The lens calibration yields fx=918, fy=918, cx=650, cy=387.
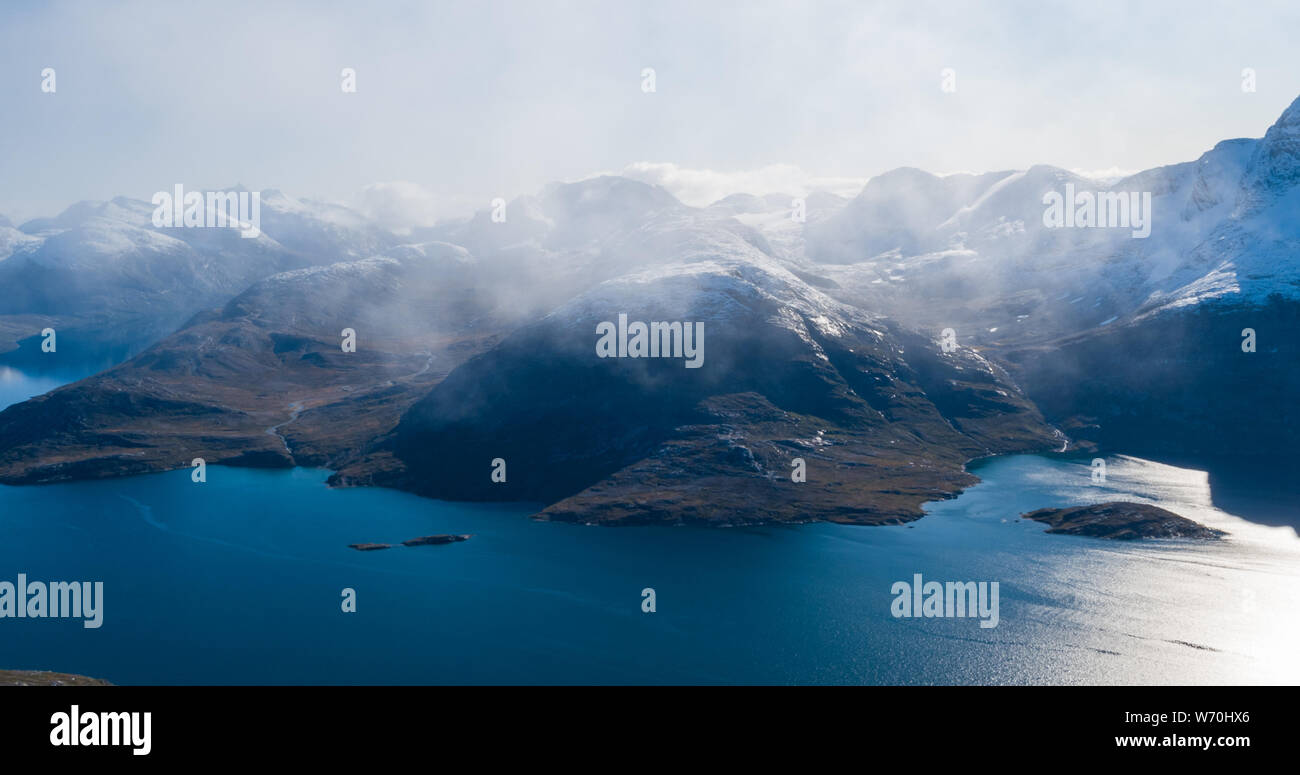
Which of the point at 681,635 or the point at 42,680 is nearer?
the point at 42,680

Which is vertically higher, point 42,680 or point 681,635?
point 42,680

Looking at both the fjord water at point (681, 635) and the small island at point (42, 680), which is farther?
the fjord water at point (681, 635)

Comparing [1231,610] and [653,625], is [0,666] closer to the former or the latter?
[653,625]

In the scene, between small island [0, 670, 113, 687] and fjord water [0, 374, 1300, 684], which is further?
fjord water [0, 374, 1300, 684]

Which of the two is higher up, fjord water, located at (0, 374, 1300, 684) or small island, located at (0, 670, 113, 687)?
small island, located at (0, 670, 113, 687)

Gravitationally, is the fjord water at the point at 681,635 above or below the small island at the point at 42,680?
below
